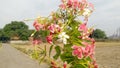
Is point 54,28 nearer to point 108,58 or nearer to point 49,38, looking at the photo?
point 49,38

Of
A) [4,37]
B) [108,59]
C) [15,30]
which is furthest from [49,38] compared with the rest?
[15,30]

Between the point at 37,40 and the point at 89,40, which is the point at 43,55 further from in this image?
the point at 89,40

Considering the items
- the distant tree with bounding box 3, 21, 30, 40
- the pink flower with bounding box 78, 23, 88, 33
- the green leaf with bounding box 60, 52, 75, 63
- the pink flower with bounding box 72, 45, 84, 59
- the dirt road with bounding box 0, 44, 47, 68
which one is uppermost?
the distant tree with bounding box 3, 21, 30, 40

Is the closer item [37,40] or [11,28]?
[37,40]

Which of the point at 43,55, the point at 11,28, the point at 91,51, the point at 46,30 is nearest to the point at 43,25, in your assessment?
the point at 46,30

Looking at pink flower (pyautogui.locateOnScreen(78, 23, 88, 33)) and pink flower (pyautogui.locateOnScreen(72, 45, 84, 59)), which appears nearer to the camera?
pink flower (pyautogui.locateOnScreen(72, 45, 84, 59))

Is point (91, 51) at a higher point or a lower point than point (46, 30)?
lower

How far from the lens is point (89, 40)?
3.27m

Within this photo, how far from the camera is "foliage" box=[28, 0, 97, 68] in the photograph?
3.12 meters

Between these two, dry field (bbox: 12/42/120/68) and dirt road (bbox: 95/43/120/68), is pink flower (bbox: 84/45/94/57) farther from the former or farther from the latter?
dirt road (bbox: 95/43/120/68)

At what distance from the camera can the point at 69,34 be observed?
3.26 m

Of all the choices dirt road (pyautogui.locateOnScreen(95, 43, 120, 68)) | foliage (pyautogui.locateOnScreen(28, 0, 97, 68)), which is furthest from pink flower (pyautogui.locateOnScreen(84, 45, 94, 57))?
dirt road (pyautogui.locateOnScreen(95, 43, 120, 68))

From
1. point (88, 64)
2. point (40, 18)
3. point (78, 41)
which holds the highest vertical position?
point (40, 18)

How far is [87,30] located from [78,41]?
0.13m
